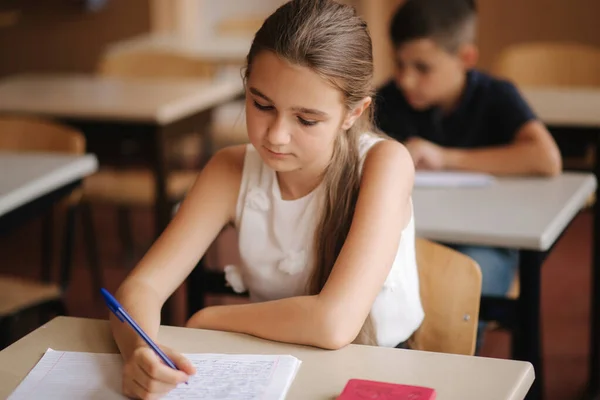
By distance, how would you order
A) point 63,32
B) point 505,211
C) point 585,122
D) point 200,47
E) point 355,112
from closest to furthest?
point 355,112, point 505,211, point 585,122, point 200,47, point 63,32

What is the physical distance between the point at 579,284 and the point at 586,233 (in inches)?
25.1

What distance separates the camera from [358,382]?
124 centimetres

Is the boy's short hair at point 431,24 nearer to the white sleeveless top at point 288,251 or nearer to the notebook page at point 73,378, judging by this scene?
the white sleeveless top at point 288,251

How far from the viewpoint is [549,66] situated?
3664mm

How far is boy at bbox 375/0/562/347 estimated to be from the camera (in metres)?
2.46

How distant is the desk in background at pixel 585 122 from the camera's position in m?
2.62

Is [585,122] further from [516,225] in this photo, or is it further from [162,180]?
[162,180]

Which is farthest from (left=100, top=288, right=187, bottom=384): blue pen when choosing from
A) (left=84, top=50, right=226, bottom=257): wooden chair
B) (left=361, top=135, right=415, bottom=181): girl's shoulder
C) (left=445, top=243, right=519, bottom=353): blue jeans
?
(left=84, top=50, right=226, bottom=257): wooden chair

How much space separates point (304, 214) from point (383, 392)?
20.9 inches

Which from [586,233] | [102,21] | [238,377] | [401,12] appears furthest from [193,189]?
[102,21]

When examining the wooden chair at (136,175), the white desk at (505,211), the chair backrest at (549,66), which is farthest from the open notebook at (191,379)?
the chair backrest at (549,66)

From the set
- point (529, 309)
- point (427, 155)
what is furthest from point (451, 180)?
point (529, 309)

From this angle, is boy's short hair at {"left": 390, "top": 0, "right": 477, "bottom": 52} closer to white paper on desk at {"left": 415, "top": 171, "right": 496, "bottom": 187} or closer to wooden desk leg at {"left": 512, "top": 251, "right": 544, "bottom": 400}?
white paper on desk at {"left": 415, "top": 171, "right": 496, "bottom": 187}

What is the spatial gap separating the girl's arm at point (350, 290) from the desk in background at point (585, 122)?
46.8 inches
